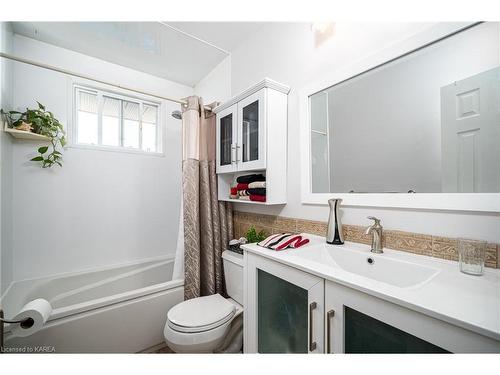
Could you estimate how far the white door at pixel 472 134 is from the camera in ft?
2.32

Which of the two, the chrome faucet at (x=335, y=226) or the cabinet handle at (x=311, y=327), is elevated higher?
the chrome faucet at (x=335, y=226)

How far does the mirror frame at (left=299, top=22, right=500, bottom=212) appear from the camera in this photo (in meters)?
0.73

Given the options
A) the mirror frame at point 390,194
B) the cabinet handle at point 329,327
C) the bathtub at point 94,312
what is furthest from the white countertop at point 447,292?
the bathtub at point 94,312

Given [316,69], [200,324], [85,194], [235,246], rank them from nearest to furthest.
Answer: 1. [200,324]
2. [316,69]
3. [235,246]
4. [85,194]

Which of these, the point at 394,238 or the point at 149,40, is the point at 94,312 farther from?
the point at 149,40

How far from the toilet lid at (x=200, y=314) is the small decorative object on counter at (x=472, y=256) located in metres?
1.13

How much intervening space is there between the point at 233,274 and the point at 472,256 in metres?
1.25

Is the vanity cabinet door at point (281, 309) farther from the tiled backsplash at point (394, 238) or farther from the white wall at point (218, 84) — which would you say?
the white wall at point (218, 84)

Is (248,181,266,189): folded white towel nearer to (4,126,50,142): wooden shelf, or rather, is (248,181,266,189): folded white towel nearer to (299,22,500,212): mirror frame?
(299,22,500,212): mirror frame

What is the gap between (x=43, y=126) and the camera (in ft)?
5.32

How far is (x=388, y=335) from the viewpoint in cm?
59

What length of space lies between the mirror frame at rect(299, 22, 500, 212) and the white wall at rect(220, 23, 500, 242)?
0.03m

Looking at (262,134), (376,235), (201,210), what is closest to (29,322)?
(201,210)

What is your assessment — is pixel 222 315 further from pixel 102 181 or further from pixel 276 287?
pixel 102 181
